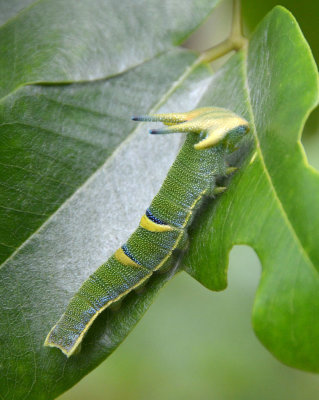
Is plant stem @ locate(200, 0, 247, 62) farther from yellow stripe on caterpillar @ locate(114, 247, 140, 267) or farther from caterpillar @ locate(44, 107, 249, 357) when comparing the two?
yellow stripe on caterpillar @ locate(114, 247, 140, 267)

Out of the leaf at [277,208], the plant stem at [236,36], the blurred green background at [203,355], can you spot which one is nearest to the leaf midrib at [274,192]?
the leaf at [277,208]

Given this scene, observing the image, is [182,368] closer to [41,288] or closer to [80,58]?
[41,288]

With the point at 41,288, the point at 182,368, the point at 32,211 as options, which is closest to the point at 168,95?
the point at 32,211

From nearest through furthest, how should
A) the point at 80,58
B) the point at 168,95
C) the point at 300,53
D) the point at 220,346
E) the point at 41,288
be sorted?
1. the point at 300,53
2. the point at 41,288
3. the point at 80,58
4. the point at 168,95
5. the point at 220,346

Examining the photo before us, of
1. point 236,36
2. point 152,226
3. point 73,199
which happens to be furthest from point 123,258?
point 236,36

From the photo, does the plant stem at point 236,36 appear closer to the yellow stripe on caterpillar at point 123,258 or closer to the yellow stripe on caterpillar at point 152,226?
the yellow stripe on caterpillar at point 152,226

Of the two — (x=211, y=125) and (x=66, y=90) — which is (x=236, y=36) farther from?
(x=66, y=90)

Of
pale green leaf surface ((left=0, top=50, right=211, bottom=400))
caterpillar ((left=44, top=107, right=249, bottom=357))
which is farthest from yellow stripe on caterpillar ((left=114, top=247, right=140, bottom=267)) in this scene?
pale green leaf surface ((left=0, top=50, right=211, bottom=400))
